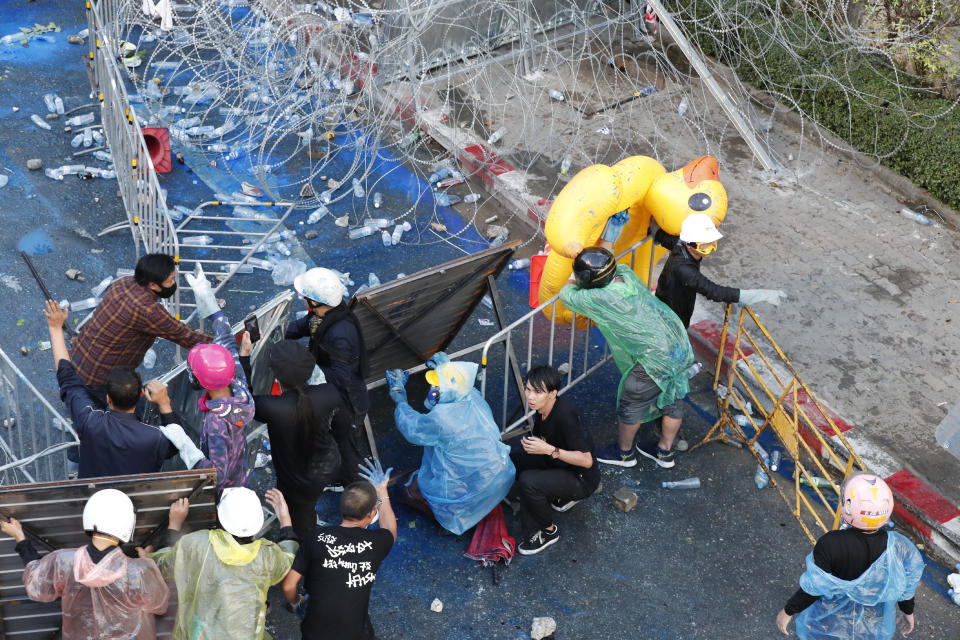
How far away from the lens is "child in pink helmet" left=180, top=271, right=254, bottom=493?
4613 mm

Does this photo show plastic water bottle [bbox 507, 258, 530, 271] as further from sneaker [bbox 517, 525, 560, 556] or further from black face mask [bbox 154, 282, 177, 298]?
black face mask [bbox 154, 282, 177, 298]

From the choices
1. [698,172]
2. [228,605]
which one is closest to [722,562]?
[698,172]

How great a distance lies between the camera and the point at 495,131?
9.58 metres

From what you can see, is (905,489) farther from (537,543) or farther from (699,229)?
(537,543)

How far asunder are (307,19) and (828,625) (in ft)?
26.6

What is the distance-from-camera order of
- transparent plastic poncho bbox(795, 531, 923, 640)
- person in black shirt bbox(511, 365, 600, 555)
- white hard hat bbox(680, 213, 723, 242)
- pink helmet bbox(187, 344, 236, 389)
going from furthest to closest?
1. white hard hat bbox(680, 213, 723, 242)
2. person in black shirt bbox(511, 365, 600, 555)
3. pink helmet bbox(187, 344, 236, 389)
4. transparent plastic poncho bbox(795, 531, 923, 640)

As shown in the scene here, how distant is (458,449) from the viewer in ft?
17.3

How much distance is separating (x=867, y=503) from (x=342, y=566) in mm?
2388

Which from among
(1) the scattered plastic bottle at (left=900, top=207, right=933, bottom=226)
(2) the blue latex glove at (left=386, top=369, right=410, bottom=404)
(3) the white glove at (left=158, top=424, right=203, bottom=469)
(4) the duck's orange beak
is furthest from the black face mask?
(1) the scattered plastic bottle at (left=900, top=207, right=933, bottom=226)

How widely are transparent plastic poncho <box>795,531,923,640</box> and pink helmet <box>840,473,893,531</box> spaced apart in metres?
0.17

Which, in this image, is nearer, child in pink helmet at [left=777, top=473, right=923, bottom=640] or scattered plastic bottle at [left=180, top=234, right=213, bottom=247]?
child in pink helmet at [left=777, top=473, right=923, bottom=640]

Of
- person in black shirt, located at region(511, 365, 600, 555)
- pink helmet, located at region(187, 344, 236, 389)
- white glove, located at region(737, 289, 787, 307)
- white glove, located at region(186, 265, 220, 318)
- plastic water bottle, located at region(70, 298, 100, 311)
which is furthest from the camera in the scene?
plastic water bottle, located at region(70, 298, 100, 311)

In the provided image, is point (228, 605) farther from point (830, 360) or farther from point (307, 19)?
point (307, 19)

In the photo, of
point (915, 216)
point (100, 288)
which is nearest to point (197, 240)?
point (100, 288)
